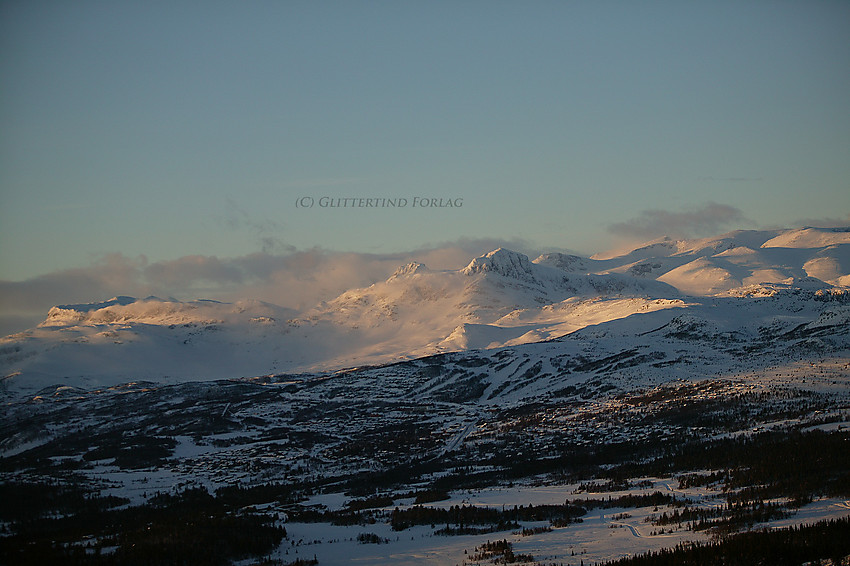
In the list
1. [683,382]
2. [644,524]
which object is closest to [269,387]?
[683,382]

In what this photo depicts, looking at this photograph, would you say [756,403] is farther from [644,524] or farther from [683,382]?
[644,524]

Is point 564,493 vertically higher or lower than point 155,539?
lower

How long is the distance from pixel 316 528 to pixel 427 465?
4573 cm

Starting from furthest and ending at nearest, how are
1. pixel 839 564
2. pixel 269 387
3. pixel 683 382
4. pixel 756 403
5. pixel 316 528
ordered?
pixel 269 387, pixel 683 382, pixel 756 403, pixel 316 528, pixel 839 564

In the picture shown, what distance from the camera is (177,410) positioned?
166 meters

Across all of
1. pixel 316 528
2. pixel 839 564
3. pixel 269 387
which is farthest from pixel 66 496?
pixel 269 387

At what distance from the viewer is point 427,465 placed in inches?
3686

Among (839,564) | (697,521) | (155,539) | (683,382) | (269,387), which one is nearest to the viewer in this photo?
(839,564)

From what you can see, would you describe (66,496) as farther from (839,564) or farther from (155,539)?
(839,564)

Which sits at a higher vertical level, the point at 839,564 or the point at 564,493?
the point at 839,564

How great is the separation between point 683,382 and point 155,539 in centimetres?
9762

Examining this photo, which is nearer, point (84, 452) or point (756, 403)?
point (756, 403)

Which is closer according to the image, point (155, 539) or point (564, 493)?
point (155, 539)

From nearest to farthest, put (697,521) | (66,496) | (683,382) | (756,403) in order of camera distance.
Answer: (697,521) → (66,496) → (756,403) → (683,382)
